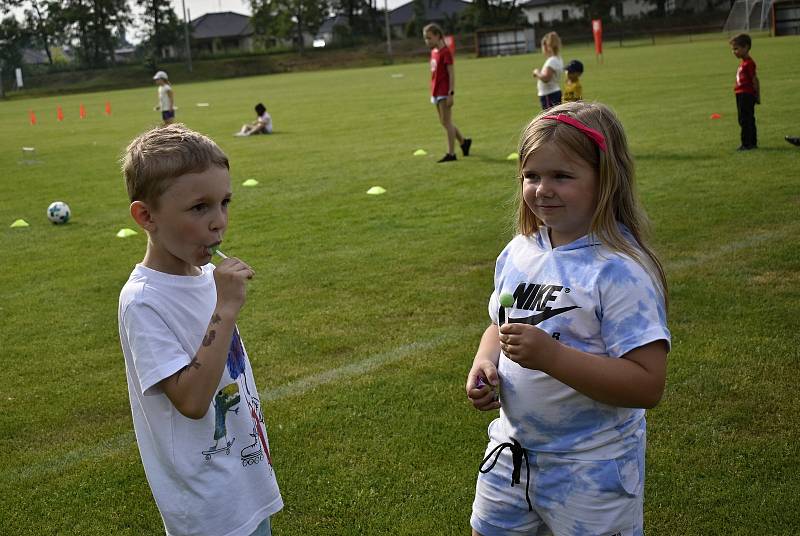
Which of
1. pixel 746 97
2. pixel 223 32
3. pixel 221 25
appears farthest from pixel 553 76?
pixel 221 25

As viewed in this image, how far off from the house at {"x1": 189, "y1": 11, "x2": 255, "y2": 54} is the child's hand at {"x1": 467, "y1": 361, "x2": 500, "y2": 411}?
12582cm

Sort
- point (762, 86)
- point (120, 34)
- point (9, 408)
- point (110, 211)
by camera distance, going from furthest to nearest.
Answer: point (120, 34), point (762, 86), point (110, 211), point (9, 408)

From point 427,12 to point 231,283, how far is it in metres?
126

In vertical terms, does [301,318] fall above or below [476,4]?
below

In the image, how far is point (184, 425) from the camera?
8.42 feet

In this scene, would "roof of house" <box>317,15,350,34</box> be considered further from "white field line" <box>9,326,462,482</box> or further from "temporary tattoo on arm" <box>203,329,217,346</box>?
"temporary tattoo on arm" <box>203,329,217,346</box>

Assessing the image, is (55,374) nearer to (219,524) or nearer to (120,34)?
(219,524)

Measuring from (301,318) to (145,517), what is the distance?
3.00 metres

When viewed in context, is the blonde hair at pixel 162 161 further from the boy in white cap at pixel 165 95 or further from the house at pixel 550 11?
the house at pixel 550 11

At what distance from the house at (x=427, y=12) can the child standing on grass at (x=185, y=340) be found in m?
120

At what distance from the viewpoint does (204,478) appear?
2586mm

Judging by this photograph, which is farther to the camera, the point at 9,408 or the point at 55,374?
the point at 55,374

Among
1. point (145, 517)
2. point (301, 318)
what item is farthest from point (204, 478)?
point (301, 318)

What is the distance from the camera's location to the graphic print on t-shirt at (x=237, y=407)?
8.60 feet
